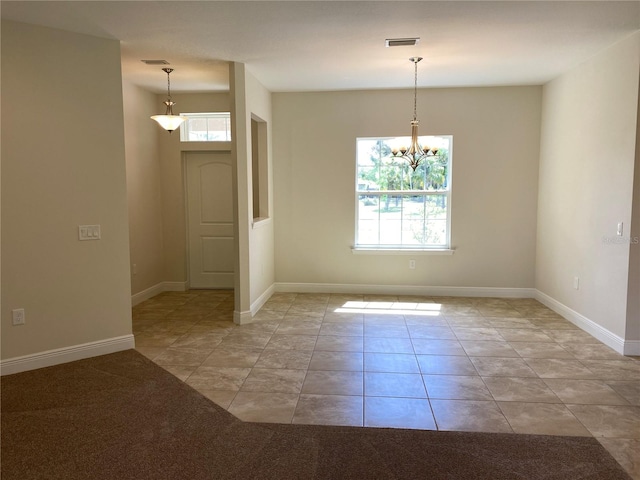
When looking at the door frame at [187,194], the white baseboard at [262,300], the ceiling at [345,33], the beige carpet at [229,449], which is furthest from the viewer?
the door frame at [187,194]

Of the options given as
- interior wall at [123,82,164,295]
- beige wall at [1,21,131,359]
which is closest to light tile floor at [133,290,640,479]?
interior wall at [123,82,164,295]

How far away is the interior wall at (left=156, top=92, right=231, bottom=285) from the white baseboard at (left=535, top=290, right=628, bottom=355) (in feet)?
15.1

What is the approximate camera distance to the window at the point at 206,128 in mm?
6266

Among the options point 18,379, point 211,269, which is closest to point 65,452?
point 18,379

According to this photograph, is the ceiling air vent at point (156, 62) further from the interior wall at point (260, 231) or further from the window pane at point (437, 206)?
the window pane at point (437, 206)

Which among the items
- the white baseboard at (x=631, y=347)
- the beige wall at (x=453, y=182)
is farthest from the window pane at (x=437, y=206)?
the white baseboard at (x=631, y=347)

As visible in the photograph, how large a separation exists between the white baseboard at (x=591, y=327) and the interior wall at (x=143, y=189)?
5099 millimetres

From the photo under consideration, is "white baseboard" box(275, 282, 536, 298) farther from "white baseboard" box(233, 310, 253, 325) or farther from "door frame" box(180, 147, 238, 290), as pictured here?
"white baseboard" box(233, 310, 253, 325)

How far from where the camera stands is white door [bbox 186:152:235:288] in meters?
6.40

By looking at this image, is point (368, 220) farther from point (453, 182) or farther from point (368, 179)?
point (453, 182)

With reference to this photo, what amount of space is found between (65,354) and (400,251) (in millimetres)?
4053

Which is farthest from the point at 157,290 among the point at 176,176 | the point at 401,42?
the point at 401,42

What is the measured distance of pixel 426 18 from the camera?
3387 mm

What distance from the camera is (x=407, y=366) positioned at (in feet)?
12.2
